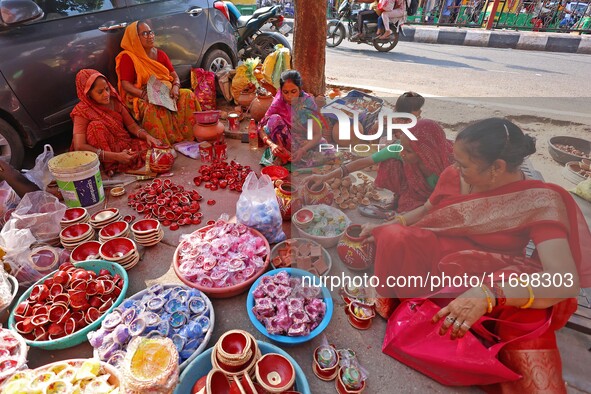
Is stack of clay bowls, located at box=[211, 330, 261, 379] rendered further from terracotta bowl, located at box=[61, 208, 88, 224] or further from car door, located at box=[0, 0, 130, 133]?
car door, located at box=[0, 0, 130, 133]

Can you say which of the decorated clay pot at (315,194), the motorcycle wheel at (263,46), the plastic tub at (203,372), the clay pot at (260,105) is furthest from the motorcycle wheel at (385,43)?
the plastic tub at (203,372)

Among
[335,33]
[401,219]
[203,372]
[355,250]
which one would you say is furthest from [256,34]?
[203,372]

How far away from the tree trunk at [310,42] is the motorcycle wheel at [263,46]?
1.69 metres

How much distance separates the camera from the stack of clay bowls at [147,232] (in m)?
2.53

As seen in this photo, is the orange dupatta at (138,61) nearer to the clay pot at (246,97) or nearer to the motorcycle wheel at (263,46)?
the clay pot at (246,97)

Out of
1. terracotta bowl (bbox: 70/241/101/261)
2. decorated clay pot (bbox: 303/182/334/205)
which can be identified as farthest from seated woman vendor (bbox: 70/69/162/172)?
decorated clay pot (bbox: 303/182/334/205)

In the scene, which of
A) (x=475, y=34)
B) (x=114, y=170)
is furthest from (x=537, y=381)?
(x=475, y=34)

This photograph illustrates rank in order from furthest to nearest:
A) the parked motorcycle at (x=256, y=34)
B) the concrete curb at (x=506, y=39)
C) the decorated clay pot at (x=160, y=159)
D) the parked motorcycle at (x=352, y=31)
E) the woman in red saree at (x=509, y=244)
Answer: the concrete curb at (x=506, y=39)
the parked motorcycle at (x=352, y=31)
the parked motorcycle at (x=256, y=34)
the decorated clay pot at (x=160, y=159)
the woman in red saree at (x=509, y=244)

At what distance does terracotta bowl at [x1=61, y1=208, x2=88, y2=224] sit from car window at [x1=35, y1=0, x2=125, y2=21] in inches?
76.1

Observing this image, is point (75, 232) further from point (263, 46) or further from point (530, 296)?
point (263, 46)

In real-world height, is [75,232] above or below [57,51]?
below

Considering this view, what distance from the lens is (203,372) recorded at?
1.67m

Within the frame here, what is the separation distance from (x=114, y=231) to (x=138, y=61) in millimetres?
2106

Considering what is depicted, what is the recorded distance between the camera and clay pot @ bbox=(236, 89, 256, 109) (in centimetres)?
483
